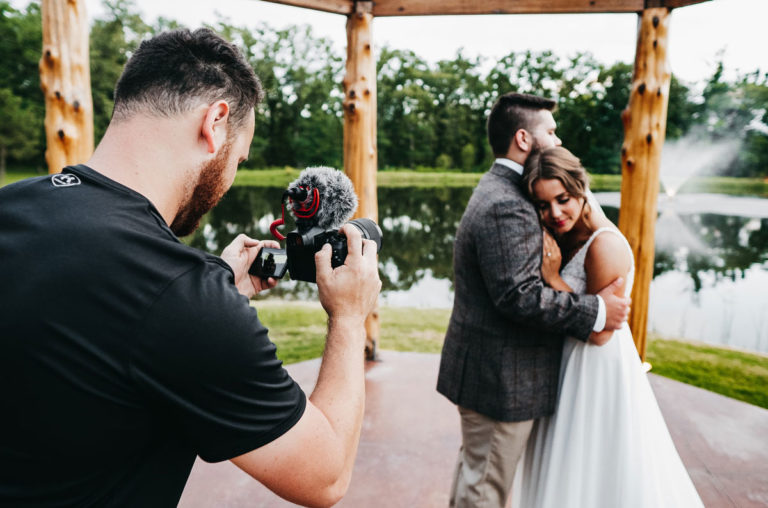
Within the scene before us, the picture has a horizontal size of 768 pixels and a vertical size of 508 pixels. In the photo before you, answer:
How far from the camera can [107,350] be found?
0.75 metres

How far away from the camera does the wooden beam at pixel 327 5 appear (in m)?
3.80

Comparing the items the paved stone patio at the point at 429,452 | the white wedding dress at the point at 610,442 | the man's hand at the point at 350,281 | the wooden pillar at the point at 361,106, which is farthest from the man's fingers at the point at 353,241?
the wooden pillar at the point at 361,106

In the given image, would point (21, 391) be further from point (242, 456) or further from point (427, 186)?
point (427, 186)

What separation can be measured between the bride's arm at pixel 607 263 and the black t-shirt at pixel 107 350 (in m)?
1.51

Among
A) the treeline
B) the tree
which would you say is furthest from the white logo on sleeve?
the tree

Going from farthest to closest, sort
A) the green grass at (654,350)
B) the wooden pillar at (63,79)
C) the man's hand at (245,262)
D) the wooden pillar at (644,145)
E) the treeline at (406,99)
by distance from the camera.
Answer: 1. the treeline at (406,99)
2. the green grass at (654,350)
3. the wooden pillar at (644,145)
4. the wooden pillar at (63,79)
5. the man's hand at (245,262)

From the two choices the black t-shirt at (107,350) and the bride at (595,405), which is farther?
the bride at (595,405)

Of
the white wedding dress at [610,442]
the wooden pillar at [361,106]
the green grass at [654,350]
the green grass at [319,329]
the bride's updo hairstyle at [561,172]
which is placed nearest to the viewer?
the white wedding dress at [610,442]

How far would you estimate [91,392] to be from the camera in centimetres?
76

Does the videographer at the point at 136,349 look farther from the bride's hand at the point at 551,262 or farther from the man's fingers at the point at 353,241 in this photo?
the bride's hand at the point at 551,262

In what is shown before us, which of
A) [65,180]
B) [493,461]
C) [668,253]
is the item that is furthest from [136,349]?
[668,253]

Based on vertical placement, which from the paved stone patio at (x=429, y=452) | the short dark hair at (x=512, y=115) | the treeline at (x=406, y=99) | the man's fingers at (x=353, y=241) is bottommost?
the paved stone patio at (x=429, y=452)

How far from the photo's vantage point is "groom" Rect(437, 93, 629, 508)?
6.28 ft

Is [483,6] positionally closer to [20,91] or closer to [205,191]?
[205,191]
